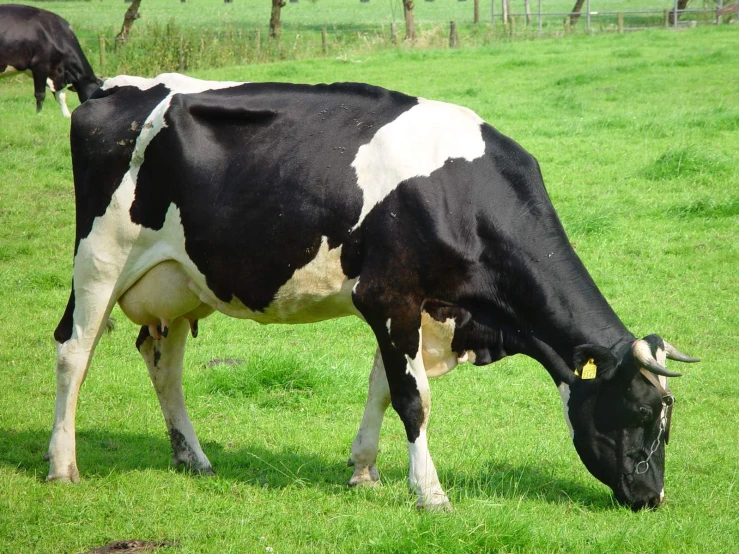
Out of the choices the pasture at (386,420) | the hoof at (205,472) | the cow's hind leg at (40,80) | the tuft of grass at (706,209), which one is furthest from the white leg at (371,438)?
the cow's hind leg at (40,80)

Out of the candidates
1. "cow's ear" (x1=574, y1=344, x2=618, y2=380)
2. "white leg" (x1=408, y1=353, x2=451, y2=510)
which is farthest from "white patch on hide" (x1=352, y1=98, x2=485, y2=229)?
"cow's ear" (x1=574, y1=344, x2=618, y2=380)

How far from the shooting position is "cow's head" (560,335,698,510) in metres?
5.14

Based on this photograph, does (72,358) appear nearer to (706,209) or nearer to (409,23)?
(706,209)

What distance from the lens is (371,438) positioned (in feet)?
19.3

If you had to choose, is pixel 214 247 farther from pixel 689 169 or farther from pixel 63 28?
pixel 63 28

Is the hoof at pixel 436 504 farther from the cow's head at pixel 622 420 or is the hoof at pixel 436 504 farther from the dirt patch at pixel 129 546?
the dirt patch at pixel 129 546

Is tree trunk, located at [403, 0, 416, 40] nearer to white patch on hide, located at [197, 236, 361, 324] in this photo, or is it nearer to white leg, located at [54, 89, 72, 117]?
white leg, located at [54, 89, 72, 117]

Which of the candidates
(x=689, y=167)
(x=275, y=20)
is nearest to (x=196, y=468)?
(x=689, y=167)

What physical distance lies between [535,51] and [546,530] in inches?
859

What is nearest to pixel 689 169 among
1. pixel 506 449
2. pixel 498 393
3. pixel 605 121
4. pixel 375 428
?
pixel 605 121

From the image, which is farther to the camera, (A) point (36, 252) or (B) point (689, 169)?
(B) point (689, 169)

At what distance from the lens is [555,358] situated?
211 inches

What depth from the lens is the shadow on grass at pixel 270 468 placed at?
5688 mm

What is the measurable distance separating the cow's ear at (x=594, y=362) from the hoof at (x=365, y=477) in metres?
1.49
